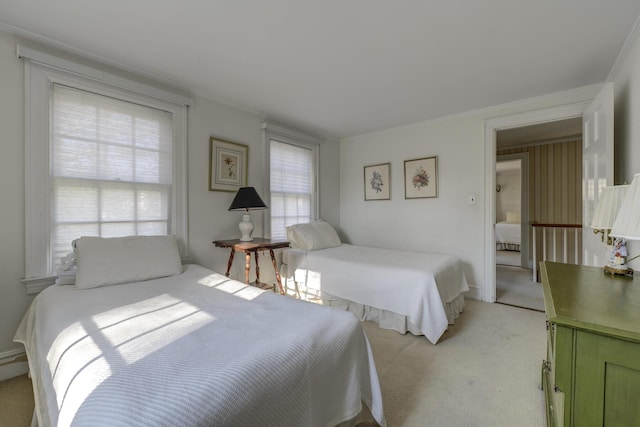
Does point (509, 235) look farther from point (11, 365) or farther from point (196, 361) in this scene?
point (11, 365)

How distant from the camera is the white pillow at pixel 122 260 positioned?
189 centimetres

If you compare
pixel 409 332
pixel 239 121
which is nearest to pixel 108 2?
pixel 239 121

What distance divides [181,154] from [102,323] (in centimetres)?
182

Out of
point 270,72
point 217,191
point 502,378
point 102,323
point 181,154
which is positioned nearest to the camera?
point 102,323

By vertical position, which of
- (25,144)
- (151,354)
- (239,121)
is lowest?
(151,354)

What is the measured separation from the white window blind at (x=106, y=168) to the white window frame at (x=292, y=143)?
1.16 metres

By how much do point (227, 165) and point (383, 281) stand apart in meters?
2.09

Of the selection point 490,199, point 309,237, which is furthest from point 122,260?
point 490,199

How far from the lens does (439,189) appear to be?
3.72m

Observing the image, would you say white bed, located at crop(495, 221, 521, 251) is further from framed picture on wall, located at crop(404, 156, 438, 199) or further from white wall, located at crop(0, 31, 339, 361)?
white wall, located at crop(0, 31, 339, 361)

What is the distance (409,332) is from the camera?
2572 mm

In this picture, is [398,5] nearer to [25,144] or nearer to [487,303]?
[25,144]

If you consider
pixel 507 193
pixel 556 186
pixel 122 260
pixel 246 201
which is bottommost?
pixel 122 260

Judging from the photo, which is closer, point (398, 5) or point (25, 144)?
point (398, 5)
